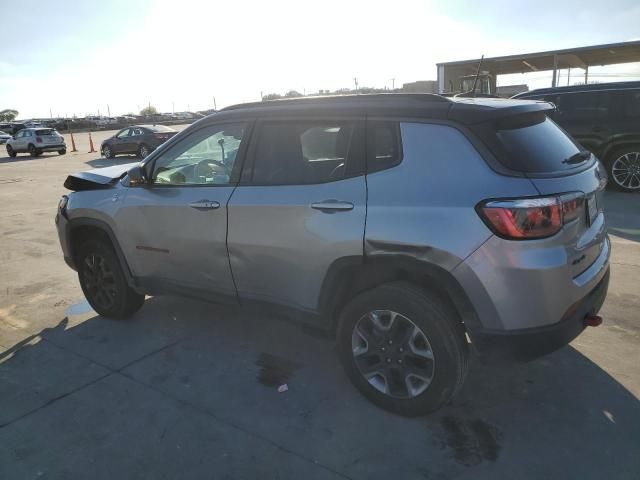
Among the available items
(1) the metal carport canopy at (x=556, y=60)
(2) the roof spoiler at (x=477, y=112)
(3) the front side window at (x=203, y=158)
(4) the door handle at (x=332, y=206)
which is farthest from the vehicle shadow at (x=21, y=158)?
(2) the roof spoiler at (x=477, y=112)

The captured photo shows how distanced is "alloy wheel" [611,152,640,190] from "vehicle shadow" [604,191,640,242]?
0.18 m

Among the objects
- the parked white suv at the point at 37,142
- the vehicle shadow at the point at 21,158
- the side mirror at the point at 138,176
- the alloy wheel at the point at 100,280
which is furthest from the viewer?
the parked white suv at the point at 37,142

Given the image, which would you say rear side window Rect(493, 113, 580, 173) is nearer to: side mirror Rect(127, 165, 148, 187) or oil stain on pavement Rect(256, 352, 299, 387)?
oil stain on pavement Rect(256, 352, 299, 387)

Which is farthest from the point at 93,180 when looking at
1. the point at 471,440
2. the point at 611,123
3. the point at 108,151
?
the point at 108,151

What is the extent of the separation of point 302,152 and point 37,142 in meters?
26.5

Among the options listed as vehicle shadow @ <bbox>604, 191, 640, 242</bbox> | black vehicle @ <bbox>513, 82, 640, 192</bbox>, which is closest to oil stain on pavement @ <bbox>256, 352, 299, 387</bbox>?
vehicle shadow @ <bbox>604, 191, 640, 242</bbox>

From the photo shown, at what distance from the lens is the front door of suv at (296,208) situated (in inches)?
113

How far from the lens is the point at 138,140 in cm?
2070

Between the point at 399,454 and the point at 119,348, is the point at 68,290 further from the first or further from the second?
the point at 399,454

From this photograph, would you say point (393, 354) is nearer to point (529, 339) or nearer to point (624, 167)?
point (529, 339)

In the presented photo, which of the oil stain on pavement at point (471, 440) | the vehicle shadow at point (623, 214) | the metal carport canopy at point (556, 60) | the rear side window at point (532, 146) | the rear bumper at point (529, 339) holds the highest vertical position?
the metal carport canopy at point (556, 60)

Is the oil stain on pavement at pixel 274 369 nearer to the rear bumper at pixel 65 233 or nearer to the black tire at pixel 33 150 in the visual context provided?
the rear bumper at pixel 65 233

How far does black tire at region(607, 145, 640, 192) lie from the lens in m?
8.65

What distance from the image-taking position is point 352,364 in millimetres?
3027
